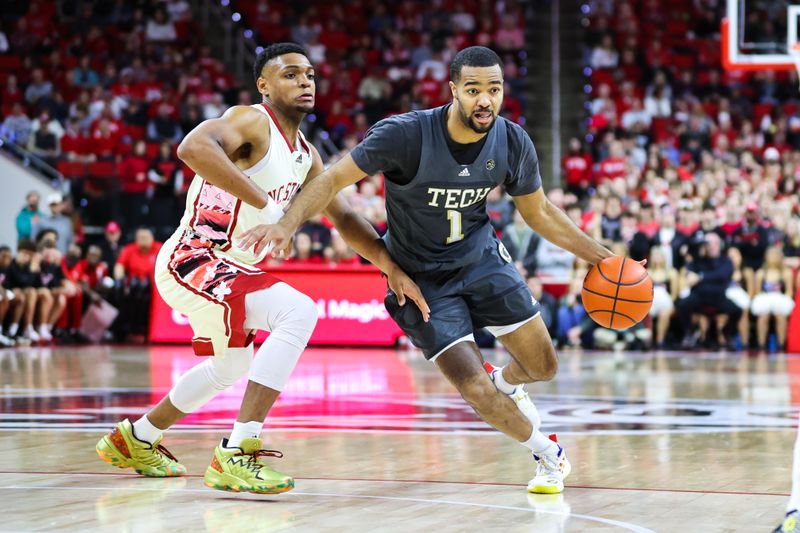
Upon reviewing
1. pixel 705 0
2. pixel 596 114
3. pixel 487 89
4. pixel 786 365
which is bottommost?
pixel 786 365

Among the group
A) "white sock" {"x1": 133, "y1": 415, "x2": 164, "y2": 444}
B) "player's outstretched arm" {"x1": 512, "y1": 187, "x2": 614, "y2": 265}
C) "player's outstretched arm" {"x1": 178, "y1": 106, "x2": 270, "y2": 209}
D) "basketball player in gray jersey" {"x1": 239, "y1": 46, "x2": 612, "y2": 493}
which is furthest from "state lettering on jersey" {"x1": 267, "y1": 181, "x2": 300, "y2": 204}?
"white sock" {"x1": 133, "y1": 415, "x2": 164, "y2": 444}

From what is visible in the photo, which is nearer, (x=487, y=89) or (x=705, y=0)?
(x=487, y=89)

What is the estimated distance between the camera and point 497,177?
5.46m

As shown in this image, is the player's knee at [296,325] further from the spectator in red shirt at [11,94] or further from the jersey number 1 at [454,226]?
the spectator in red shirt at [11,94]

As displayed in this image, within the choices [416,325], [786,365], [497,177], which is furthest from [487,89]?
[786,365]

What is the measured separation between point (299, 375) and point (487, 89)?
20.0 ft

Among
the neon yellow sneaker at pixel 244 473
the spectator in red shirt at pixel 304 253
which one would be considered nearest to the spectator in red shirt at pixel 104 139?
the spectator in red shirt at pixel 304 253

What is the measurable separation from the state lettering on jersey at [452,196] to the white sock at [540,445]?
3.52ft

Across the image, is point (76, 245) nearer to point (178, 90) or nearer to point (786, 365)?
point (178, 90)

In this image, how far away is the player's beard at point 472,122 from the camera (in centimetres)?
526

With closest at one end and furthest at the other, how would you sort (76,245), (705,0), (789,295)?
(789,295), (76,245), (705,0)

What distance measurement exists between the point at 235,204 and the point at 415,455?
5.66ft

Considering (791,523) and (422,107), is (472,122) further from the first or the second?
(422,107)

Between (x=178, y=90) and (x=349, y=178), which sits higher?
(x=178, y=90)
